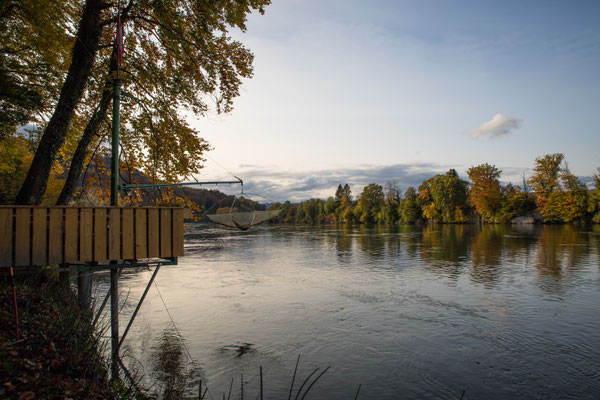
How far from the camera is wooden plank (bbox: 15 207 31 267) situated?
7.55 meters

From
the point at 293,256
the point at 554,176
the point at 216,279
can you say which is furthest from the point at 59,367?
the point at 554,176

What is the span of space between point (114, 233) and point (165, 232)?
1.10 meters

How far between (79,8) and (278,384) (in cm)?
1420

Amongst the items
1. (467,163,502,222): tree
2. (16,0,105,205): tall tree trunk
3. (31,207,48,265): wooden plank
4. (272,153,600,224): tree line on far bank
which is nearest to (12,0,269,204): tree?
(16,0,105,205): tall tree trunk

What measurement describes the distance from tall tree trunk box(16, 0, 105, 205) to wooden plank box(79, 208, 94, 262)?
276cm

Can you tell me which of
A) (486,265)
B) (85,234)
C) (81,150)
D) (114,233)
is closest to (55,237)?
(85,234)

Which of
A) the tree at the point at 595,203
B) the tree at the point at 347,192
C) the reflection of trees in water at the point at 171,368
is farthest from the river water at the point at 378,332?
the tree at the point at 347,192

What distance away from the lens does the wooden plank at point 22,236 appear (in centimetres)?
755

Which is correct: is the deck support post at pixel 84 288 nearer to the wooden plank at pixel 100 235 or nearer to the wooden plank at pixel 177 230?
the wooden plank at pixel 100 235

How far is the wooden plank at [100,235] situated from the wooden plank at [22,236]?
1200 millimetres

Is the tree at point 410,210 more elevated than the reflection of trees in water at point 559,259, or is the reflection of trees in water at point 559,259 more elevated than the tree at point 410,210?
the tree at point 410,210

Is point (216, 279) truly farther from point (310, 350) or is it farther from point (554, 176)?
point (554, 176)

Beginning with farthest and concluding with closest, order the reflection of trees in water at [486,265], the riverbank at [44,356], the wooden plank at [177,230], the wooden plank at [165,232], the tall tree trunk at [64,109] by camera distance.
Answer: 1. the reflection of trees in water at [486,265]
2. the tall tree trunk at [64,109]
3. the wooden plank at [177,230]
4. the wooden plank at [165,232]
5. the riverbank at [44,356]

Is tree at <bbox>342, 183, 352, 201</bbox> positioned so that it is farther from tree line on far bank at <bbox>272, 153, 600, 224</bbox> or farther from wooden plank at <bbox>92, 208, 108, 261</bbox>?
wooden plank at <bbox>92, 208, 108, 261</bbox>
